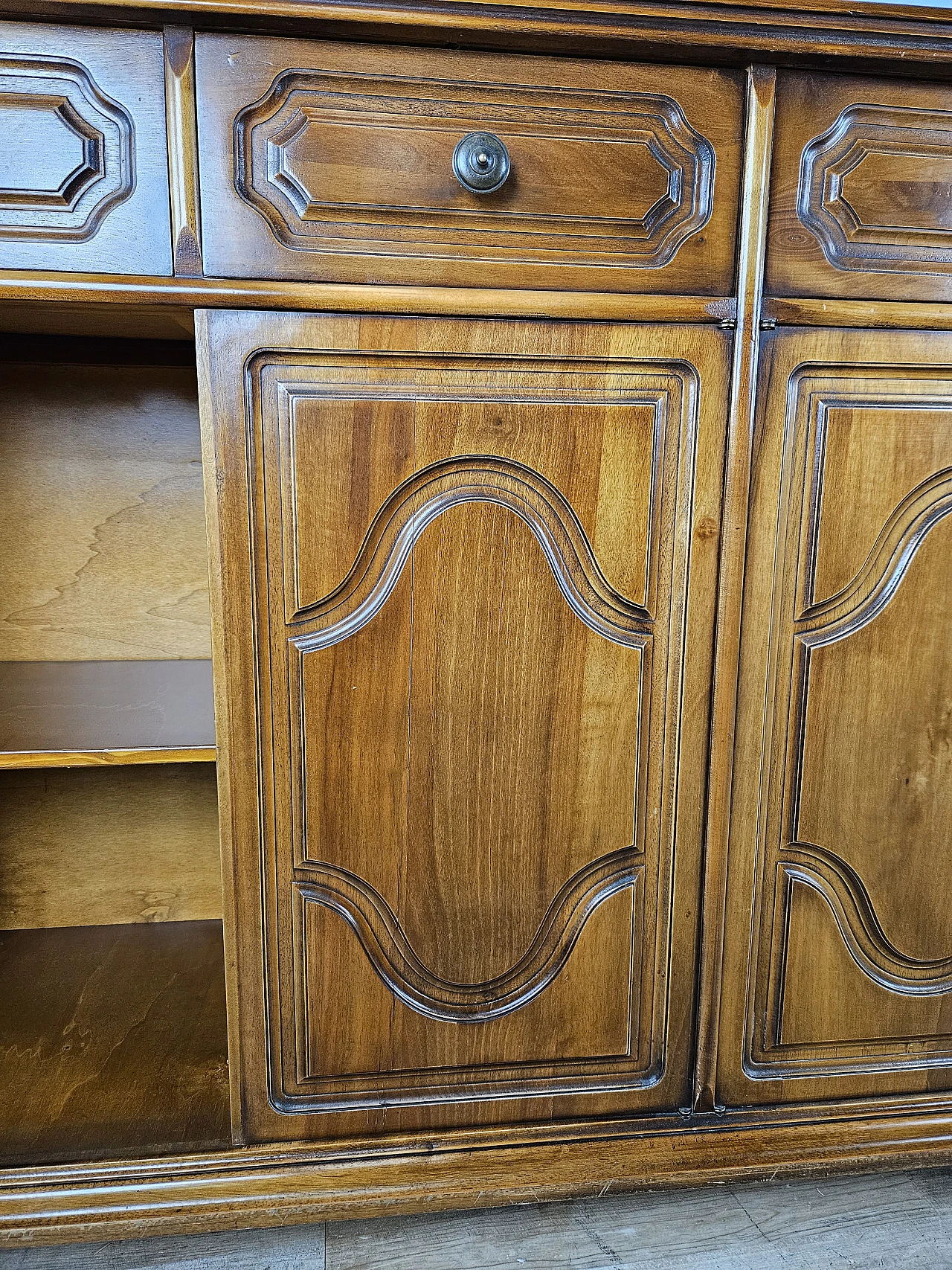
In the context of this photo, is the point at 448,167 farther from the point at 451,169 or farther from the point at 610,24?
the point at 610,24

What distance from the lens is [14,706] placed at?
954mm

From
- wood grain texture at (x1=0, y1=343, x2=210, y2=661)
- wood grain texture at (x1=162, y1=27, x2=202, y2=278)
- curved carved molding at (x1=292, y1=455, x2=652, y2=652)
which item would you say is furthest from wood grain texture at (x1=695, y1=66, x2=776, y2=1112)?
wood grain texture at (x1=0, y1=343, x2=210, y2=661)

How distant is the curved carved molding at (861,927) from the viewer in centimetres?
82

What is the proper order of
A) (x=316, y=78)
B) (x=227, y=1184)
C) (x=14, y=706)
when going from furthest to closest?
(x=14, y=706) → (x=227, y=1184) → (x=316, y=78)

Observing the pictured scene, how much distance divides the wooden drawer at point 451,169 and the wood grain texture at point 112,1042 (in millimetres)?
755

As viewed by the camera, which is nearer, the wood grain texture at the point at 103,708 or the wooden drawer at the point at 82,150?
the wooden drawer at the point at 82,150

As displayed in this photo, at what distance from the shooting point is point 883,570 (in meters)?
0.79

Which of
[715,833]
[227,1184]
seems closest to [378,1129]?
[227,1184]

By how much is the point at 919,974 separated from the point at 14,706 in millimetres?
987

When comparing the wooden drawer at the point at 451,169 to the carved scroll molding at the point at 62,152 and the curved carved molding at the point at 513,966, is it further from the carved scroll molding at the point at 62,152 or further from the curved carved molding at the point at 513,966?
the curved carved molding at the point at 513,966

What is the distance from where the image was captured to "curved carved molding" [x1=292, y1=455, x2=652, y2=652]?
729 millimetres

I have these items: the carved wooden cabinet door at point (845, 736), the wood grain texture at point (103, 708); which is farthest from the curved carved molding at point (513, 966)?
the wood grain texture at point (103, 708)

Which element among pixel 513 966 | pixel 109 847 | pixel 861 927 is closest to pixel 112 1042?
pixel 109 847

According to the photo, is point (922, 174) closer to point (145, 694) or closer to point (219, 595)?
point (219, 595)
